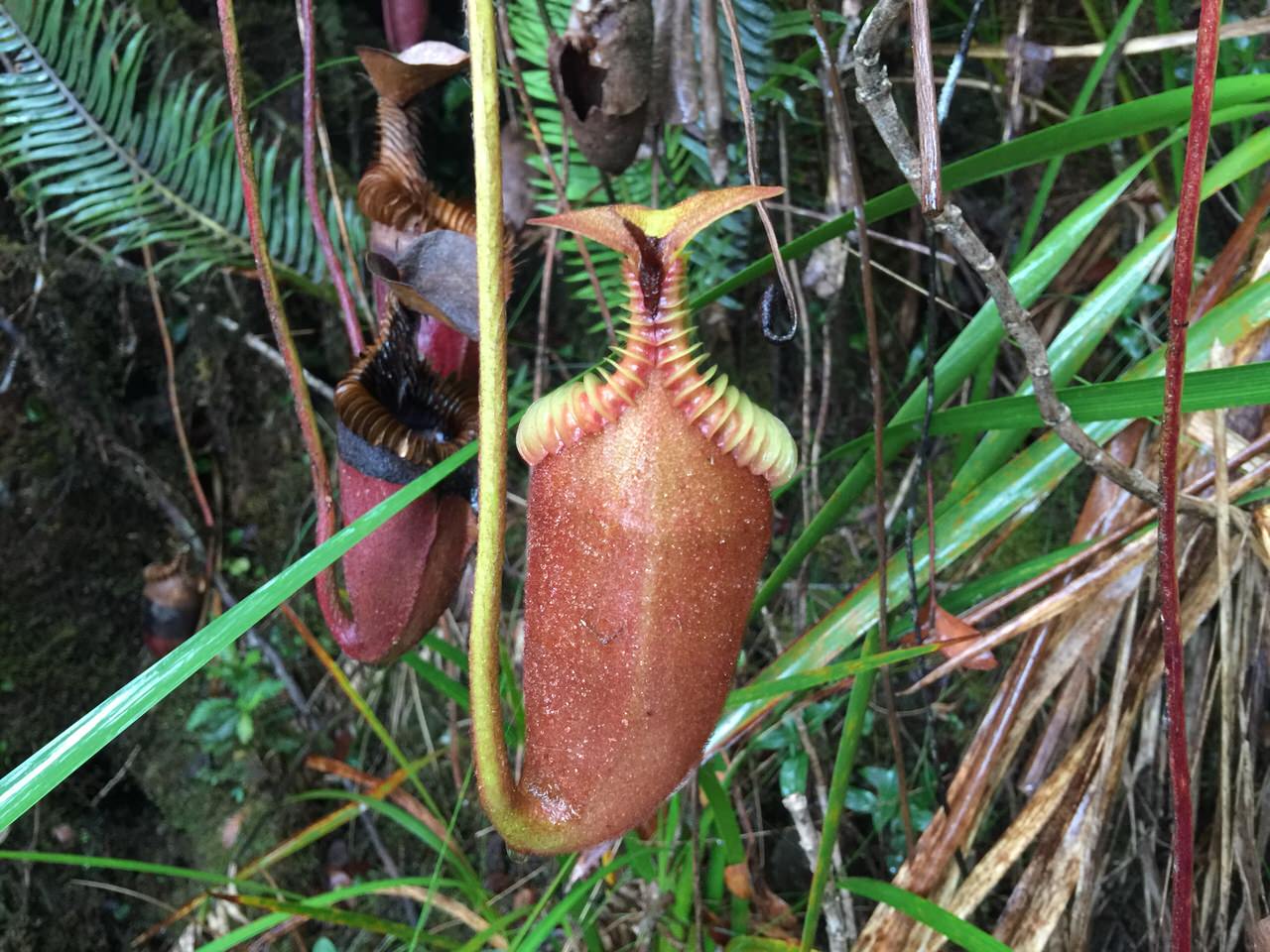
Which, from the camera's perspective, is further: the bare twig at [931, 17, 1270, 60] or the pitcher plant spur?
the bare twig at [931, 17, 1270, 60]

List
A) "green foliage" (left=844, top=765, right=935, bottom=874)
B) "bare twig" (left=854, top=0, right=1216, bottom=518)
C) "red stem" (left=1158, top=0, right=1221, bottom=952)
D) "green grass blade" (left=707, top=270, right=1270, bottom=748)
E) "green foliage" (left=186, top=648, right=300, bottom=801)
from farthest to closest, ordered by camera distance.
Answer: "green foliage" (left=186, top=648, right=300, bottom=801)
"green foliage" (left=844, top=765, right=935, bottom=874)
"green grass blade" (left=707, top=270, right=1270, bottom=748)
"bare twig" (left=854, top=0, right=1216, bottom=518)
"red stem" (left=1158, top=0, right=1221, bottom=952)

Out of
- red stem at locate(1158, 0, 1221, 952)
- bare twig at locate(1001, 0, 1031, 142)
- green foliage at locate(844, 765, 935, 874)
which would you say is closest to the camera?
red stem at locate(1158, 0, 1221, 952)

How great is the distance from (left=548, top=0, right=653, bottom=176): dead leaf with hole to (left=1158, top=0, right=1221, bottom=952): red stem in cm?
55

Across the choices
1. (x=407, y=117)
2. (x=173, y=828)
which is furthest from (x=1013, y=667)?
(x=173, y=828)

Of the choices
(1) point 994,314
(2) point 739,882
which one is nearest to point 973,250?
(1) point 994,314

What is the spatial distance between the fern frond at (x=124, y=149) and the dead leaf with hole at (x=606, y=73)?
64 centimetres

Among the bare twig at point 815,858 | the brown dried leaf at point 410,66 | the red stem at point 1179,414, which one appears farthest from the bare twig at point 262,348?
the red stem at point 1179,414

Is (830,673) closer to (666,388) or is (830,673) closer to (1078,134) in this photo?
(666,388)

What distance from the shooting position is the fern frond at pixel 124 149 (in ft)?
4.53

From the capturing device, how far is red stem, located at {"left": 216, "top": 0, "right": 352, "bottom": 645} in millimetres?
777

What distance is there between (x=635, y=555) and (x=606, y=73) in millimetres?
626

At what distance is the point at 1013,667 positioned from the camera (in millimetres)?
1052

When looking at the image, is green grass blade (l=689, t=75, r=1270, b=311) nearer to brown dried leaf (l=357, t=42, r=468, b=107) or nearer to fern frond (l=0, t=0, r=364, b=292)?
brown dried leaf (l=357, t=42, r=468, b=107)

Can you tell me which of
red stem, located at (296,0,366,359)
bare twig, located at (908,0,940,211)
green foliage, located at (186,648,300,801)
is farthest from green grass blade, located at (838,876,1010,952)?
green foliage, located at (186,648,300,801)
